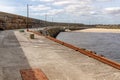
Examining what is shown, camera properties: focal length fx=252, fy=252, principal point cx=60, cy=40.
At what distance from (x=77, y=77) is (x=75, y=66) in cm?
295

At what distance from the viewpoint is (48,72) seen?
45.4ft

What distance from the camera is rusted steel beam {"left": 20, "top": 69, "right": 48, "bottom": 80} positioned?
12.5 meters

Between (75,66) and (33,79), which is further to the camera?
(75,66)

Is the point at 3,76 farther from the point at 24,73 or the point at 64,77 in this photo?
A: the point at 64,77

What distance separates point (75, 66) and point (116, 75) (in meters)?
3.12

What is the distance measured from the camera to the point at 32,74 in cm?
1326

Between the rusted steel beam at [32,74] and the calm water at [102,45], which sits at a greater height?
the rusted steel beam at [32,74]

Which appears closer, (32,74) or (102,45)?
(32,74)

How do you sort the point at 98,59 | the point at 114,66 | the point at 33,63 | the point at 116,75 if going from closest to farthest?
the point at 116,75 → the point at 114,66 → the point at 33,63 → the point at 98,59

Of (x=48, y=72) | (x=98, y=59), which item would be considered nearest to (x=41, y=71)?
(x=48, y=72)

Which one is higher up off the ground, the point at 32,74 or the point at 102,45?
the point at 32,74

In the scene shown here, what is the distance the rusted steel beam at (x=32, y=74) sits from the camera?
40.9ft

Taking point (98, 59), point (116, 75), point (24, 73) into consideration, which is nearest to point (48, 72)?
point (24, 73)

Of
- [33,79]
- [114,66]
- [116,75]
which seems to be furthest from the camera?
[114,66]
